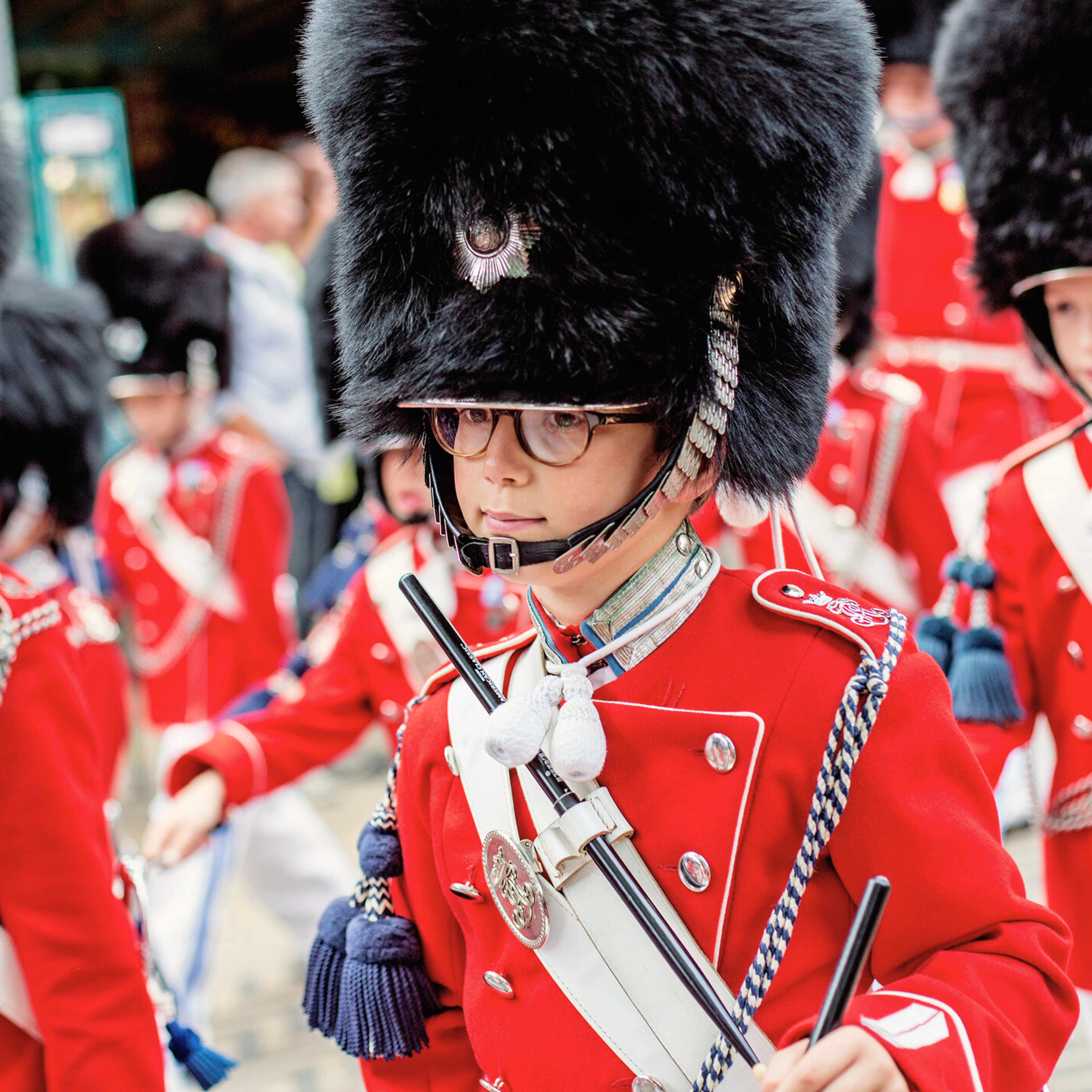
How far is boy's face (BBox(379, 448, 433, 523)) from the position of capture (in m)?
3.01

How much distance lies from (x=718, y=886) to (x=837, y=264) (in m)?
0.76

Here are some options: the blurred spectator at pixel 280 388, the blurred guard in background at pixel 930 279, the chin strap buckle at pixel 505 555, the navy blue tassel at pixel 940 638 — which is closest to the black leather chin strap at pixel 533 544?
the chin strap buckle at pixel 505 555

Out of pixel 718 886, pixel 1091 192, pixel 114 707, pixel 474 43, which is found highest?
pixel 474 43

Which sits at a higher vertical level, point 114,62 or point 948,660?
point 948,660

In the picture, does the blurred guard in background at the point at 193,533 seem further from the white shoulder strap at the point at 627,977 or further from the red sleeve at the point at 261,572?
the white shoulder strap at the point at 627,977

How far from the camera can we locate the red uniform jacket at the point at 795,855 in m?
1.50

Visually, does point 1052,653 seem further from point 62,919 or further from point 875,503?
point 62,919

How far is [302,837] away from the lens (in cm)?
429

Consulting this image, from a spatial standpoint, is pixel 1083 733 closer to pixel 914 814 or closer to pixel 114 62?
pixel 914 814

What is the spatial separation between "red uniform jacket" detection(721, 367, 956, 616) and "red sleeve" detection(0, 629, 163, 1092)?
2.17 meters

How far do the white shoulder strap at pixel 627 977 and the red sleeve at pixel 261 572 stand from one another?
344cm

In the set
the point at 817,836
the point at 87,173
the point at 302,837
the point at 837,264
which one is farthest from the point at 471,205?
the point at 87,173

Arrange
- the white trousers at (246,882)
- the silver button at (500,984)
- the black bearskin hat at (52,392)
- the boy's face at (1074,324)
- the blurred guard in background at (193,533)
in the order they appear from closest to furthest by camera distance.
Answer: the silver button at (500,984)
the boy's face at (1074,324)
the black bearskin hat at (52,392)
the white trousers at (246,882)
the blurred guard in background at (193,533)

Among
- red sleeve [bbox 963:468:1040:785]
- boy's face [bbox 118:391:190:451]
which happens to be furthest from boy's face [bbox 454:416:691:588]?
boy's face [bbox 118:391:190:451]
